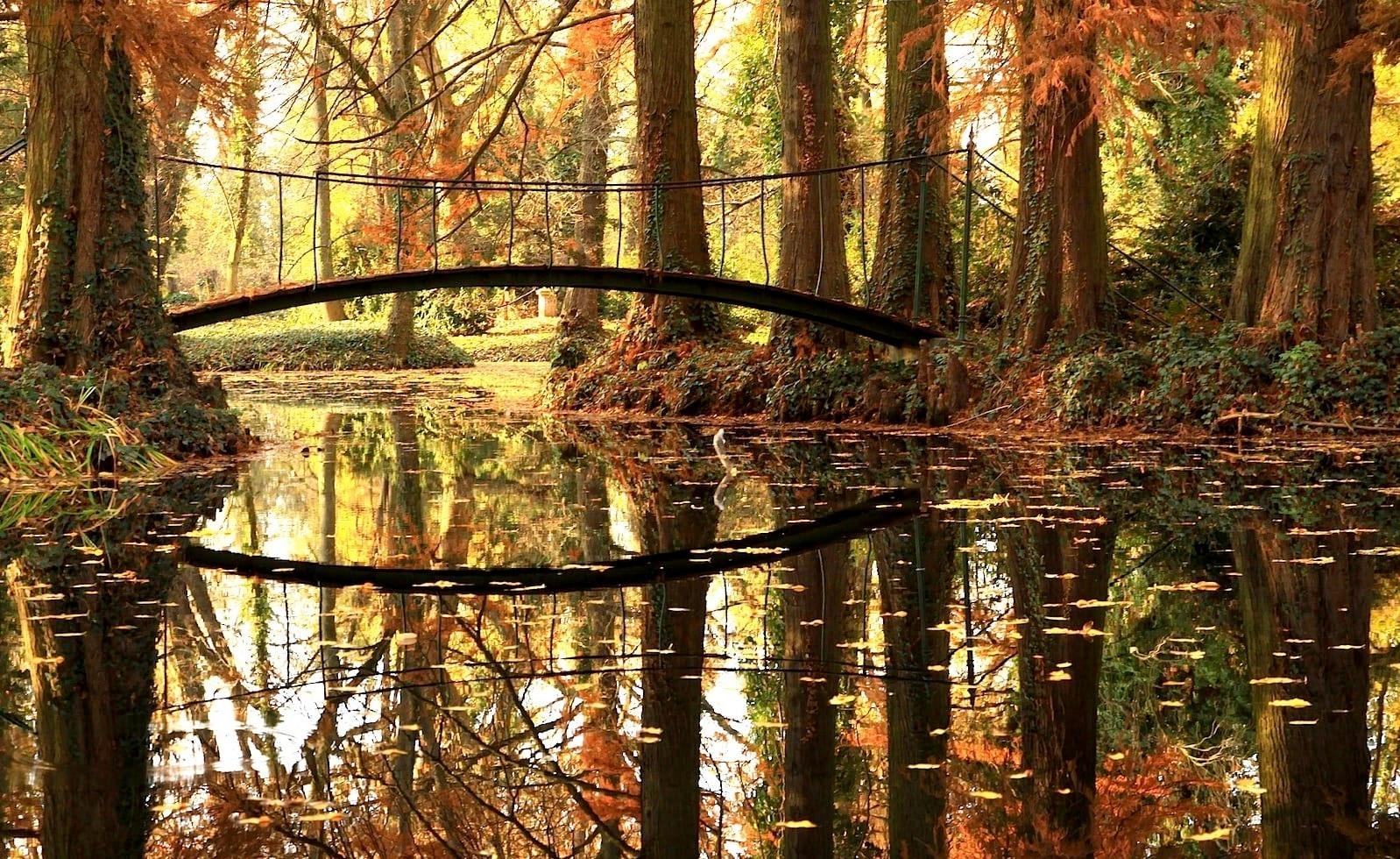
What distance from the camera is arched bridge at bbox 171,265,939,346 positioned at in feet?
39.9

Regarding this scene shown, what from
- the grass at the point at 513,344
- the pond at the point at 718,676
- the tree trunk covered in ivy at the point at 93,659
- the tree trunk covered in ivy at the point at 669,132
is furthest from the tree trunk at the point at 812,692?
the grass at the point at 513,344

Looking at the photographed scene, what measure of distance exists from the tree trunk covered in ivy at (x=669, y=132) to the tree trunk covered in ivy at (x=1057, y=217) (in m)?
3.58

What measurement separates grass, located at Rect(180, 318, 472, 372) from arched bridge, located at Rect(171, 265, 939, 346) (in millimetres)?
16490

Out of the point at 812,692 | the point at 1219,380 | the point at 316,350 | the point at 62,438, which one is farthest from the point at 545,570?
the point at 316,350

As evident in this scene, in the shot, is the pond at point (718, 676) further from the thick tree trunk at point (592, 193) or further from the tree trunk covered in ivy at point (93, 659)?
the thick tree trunk at point (592, 193)

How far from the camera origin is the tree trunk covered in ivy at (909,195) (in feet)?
48.4

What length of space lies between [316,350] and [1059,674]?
2740 centimetres

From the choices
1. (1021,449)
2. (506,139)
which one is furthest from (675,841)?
(506,139)

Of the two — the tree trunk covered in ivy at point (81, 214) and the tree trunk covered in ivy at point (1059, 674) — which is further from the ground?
the tree trunk covered in ivy at point (81, 214)

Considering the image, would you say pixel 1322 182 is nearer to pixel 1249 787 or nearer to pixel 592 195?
pixel 1249 787

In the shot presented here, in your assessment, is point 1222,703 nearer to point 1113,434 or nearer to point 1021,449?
point 1021,449

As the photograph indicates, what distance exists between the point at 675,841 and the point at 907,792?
1.65 ft

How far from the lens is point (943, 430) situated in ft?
42.1

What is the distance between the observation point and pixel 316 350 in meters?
29.9
